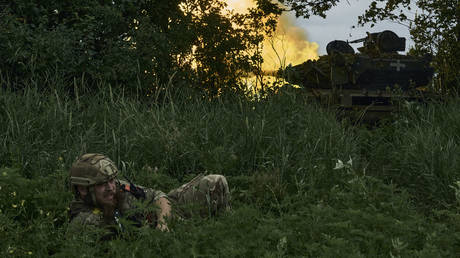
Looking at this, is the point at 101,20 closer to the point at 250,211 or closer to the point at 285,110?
the point at 285,110

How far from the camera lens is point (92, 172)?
4977 millimetres

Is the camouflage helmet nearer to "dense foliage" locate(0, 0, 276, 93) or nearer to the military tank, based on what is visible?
"dense foliage" locate(0, 0, 276, 93)

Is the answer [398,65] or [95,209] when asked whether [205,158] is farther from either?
[398,65]

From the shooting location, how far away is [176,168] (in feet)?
25.0

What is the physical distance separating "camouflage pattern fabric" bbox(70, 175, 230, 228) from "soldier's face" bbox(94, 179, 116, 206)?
0.09 m

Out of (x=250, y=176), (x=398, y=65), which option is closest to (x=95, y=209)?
(x=250, y=176)

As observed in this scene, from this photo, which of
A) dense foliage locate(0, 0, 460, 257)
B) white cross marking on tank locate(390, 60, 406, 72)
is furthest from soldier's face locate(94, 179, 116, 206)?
white cross marking on tank locate(390, 60, 406, 72)

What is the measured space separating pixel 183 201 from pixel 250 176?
5.15ft

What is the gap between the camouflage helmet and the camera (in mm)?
4957

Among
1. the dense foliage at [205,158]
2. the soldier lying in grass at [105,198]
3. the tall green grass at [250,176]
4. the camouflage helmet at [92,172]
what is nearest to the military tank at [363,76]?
the dense foliage at [205,158]

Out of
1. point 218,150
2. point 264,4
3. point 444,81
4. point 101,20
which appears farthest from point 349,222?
point 264,4

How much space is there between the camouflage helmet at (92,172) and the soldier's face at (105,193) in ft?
0.19

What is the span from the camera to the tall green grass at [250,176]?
4598 millimetres

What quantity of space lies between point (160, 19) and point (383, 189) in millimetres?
9546
